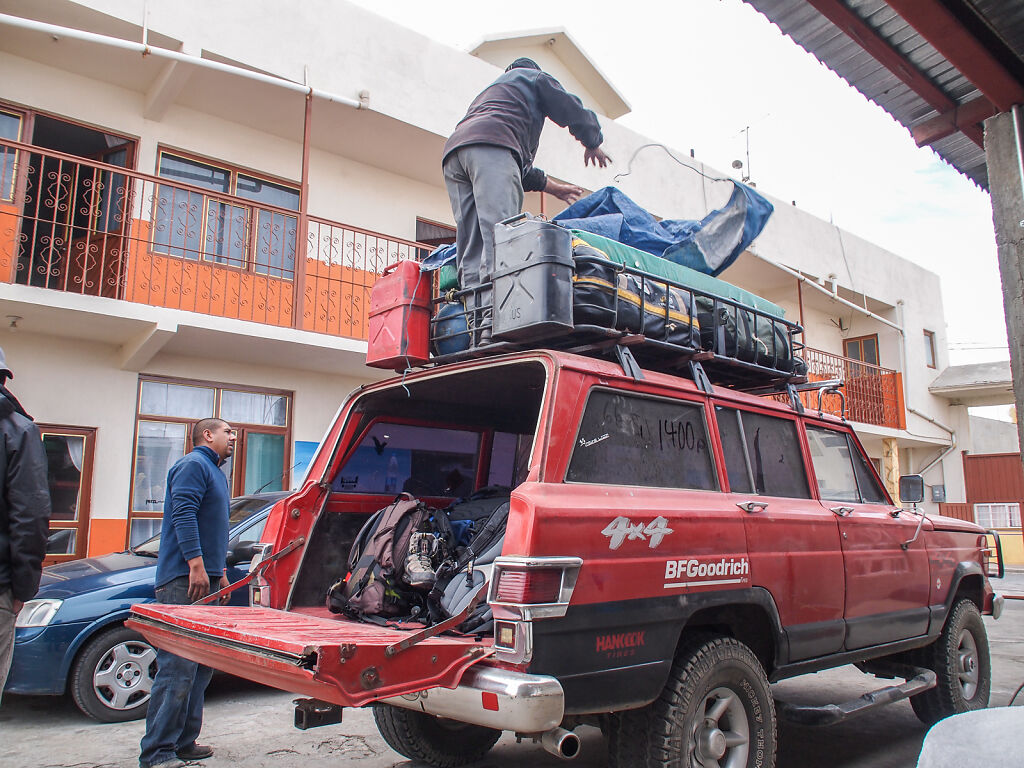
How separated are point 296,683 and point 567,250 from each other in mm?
1986

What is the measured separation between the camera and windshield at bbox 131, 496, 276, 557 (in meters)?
6.12

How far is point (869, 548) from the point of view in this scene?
431 cm

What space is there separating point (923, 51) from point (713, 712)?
12.0ft

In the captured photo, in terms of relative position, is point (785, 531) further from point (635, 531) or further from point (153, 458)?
point (153, 458)

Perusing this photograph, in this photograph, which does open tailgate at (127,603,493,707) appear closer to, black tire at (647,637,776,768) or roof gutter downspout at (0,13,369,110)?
black tire at (647,637,776,768)

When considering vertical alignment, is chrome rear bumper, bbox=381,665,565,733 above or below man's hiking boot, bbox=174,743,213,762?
above

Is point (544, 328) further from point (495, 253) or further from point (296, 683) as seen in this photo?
point (296, 683)

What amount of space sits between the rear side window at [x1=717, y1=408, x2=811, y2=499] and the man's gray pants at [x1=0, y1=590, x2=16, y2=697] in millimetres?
3189

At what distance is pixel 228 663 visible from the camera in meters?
2.93

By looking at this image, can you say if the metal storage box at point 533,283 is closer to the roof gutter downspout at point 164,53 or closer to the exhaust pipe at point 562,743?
the exhaust pipe at point 562,743

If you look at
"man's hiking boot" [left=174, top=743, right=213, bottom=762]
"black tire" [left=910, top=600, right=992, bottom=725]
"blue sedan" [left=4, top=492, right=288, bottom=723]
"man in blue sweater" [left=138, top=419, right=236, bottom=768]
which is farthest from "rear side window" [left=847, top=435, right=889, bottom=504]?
"blue sedan" [left=4, top=492, right=288, bottom=723]

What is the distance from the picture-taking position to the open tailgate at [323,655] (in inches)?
95.1

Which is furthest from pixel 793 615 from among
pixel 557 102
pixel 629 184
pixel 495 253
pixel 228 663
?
pixel 629 184

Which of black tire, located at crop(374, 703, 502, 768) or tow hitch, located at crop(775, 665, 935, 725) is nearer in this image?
tow hitch, located at crop(775, 665, 935, 725)
